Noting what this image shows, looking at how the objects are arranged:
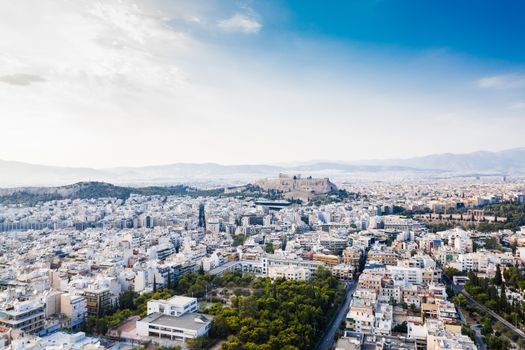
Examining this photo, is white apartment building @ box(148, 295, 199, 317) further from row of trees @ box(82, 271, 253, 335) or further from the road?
the road

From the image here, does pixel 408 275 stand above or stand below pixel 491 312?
above

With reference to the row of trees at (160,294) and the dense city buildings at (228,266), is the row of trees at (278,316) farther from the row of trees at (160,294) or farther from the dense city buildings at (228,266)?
the row of trees at (160,294)

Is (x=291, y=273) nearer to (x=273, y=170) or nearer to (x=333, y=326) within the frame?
(x=333, y=326)

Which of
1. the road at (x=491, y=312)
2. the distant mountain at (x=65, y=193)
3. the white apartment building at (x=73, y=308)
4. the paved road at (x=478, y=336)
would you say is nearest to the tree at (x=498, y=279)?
the road at (x=491, y=312)

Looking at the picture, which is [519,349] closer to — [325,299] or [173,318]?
[325,299]

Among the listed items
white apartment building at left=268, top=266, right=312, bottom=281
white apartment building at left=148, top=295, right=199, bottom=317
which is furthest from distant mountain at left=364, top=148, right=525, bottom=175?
white apartment building at left=148, top=295, right=199, bottom=317

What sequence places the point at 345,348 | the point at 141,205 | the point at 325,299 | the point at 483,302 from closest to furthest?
1. the point at 345,348
2. the point at 325,299
3. the point at 483,302
4. the point at 141,205

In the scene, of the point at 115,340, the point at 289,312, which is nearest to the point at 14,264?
the point at 115,340

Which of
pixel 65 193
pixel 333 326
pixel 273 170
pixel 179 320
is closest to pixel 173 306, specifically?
pixel 179 320
